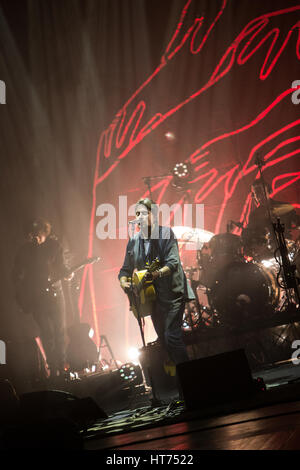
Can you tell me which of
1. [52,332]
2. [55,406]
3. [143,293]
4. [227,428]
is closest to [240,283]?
[143,293]

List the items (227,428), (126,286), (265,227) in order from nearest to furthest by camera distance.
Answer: (227,428) < (126,286) < (265,227)

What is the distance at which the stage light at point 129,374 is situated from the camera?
4508 mm

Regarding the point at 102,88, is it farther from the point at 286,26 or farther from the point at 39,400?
the point at 39,400

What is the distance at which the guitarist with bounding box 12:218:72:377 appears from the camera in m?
5.94

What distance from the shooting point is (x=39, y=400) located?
225 cm

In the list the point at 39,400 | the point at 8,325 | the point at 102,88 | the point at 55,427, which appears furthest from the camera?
the point at 102,88

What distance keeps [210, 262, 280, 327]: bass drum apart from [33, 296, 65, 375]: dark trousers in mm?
2261

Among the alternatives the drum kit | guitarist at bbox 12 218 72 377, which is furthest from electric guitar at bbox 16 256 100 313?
the drum kit

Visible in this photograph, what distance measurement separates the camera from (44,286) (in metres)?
6.11

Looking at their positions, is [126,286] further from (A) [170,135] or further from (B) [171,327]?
(A) [170,135]

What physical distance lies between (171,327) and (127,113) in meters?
6.95

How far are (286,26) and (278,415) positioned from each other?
830 centimetres

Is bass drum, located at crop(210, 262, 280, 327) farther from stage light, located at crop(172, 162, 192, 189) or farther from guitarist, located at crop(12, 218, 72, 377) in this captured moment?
stage light, located at crop(172, 162, 192, 189)
